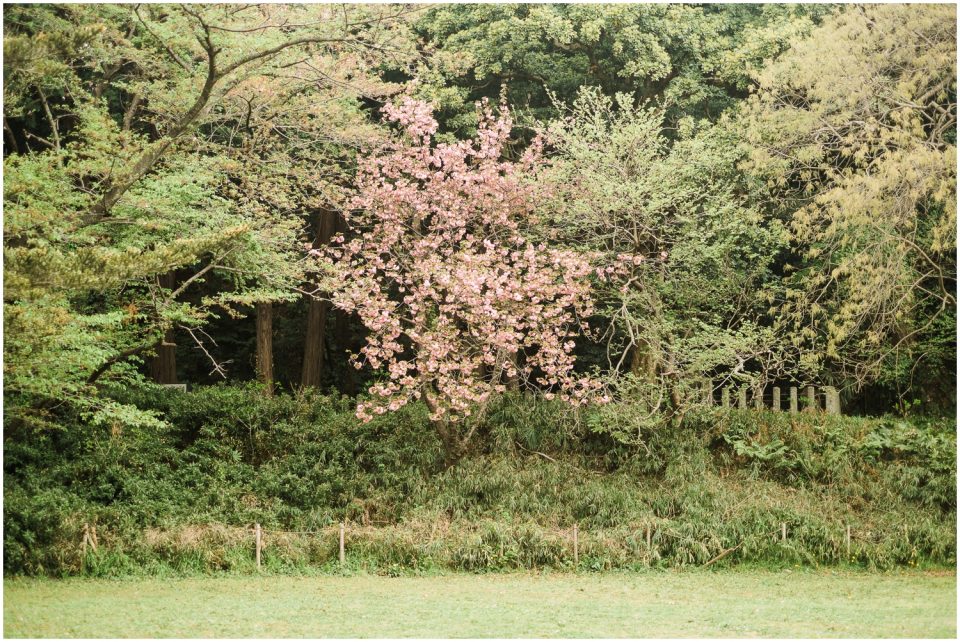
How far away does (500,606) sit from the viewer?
34.0ft

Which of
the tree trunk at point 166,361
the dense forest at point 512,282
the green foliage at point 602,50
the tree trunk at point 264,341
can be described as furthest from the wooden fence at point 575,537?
the green foliage at point 602,50

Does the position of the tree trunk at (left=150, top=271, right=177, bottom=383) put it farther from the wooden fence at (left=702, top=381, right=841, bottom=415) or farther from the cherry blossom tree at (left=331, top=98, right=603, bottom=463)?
the wooden fence at (left=702, top=381, right=841, bottom=415)

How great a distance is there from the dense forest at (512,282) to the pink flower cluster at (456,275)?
7 centimetres

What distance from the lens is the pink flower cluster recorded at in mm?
13805

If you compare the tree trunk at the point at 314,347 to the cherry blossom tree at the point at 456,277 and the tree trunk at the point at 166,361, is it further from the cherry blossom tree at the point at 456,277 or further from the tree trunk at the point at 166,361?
the cherry blossom tree at the point at 456,277

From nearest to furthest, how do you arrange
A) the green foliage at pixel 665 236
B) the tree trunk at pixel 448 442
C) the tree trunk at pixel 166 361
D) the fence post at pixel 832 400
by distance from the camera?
the green foliage at pixel 665 236 → the tree trunk at pixel 448 442 → the fence post at pixel 832 400 → the tree trunk at pixel 166 361

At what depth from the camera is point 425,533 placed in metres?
12.9

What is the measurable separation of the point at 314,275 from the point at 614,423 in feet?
21.3

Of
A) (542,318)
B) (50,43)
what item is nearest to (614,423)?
(542,318)

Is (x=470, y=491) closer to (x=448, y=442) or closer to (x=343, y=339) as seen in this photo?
(x=448, y=442)

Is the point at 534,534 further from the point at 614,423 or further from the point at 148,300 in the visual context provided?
the point at 148,300

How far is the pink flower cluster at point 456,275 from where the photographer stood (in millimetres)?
13805

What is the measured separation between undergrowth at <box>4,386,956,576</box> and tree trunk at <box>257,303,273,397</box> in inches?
67.2

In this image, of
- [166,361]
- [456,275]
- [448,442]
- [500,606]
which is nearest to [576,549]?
[500,606]
